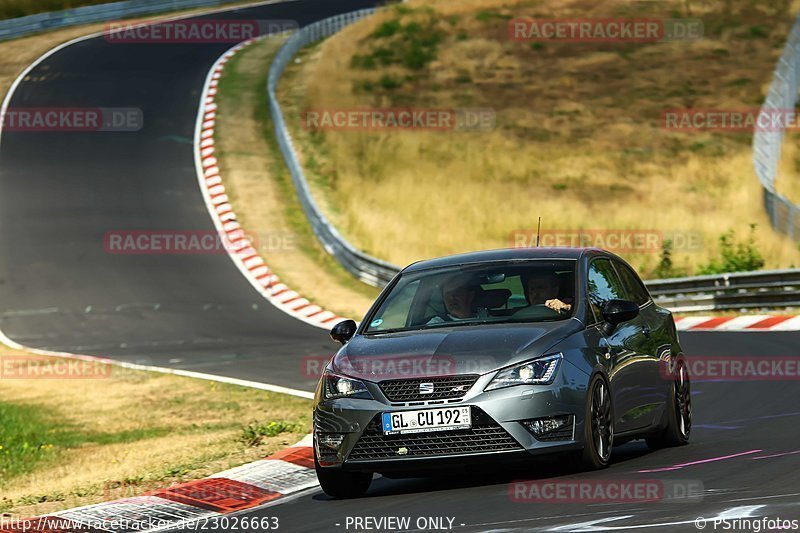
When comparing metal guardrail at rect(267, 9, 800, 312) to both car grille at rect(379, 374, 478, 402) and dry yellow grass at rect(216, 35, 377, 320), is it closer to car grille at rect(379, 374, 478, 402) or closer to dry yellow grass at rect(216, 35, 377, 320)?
dry yellow grass at rect(216, 35, 377, 320)

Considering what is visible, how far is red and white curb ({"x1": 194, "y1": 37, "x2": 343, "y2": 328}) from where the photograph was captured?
26.7 meters

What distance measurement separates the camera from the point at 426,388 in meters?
8.83

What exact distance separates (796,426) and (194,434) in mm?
6155

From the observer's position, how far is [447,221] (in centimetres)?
3528

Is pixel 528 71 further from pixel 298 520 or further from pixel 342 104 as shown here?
pixel 298 520

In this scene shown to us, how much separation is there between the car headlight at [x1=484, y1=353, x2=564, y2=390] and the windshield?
655 mm

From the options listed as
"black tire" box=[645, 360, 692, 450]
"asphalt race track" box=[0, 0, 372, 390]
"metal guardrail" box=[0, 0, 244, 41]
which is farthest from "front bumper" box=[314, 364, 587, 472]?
"metal guardrail" box=[0, 0, 244, 41]

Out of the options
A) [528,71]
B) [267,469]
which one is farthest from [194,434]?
[528,71]

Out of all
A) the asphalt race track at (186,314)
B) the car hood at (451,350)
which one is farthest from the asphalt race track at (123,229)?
the car hood at (451,350)

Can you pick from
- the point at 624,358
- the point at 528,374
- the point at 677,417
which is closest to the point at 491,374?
the point at 528,374

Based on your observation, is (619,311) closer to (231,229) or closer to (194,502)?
(194,502)

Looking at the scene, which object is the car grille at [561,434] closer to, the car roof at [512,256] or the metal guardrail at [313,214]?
the car roof at [512,256]

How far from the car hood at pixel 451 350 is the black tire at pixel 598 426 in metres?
0.41

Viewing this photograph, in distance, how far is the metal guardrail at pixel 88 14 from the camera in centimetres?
5384
